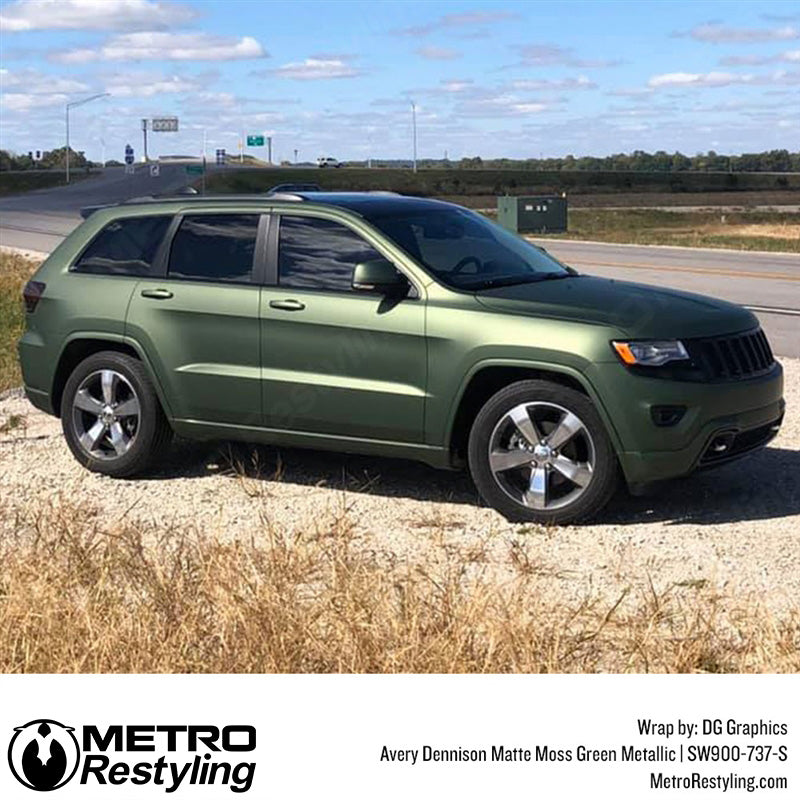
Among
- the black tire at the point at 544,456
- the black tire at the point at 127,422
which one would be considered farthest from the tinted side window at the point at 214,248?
the black tire at the point at 544,456

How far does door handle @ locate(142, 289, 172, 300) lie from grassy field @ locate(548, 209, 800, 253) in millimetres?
27695

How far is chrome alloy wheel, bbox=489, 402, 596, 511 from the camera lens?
777cm

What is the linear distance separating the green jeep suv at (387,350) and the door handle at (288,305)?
0.04ft

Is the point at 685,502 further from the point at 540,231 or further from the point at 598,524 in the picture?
the point at 540,231

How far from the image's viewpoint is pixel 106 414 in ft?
30.1

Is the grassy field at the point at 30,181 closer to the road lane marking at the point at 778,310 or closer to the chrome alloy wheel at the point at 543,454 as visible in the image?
the road lane marking at the point at 778,310

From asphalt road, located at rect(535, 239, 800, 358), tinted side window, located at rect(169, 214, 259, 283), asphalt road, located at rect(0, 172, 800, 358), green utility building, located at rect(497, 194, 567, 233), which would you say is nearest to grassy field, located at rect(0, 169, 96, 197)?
asphalt road, located at rect(0, 172, 800, 358)

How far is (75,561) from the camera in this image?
6895mm

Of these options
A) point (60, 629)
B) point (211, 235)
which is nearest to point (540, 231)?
point (211, 235)

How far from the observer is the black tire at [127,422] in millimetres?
8992

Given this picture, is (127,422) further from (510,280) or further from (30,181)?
(30,181)

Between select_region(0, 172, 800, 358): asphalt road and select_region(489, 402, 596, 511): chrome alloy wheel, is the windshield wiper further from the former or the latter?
select_region(0, 172, 800, 358): asphalt road

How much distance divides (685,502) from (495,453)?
→ 1.27 m

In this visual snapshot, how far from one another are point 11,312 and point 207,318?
11.2m
